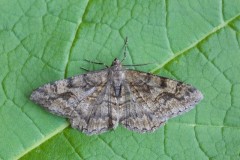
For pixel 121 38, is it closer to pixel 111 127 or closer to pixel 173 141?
pixel 111 127

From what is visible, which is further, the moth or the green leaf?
the moth

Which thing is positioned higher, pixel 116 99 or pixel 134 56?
pixel 134 56

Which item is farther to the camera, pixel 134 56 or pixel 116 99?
pixel 116 99

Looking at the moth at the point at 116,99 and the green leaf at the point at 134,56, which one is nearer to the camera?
the green leaf at the point at 134,56
